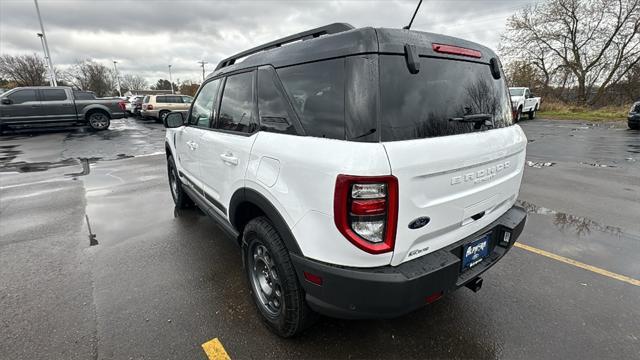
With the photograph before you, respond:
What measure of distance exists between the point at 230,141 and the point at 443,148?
1629 millimetres

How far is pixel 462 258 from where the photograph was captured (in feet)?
6.53

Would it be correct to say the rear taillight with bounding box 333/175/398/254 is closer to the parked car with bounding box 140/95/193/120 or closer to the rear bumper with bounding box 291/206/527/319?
the rear bumper with bounding box 291/206/527/319

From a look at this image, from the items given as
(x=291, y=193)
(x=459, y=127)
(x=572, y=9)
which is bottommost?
(x=291, y=193)

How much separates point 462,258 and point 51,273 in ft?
12.3

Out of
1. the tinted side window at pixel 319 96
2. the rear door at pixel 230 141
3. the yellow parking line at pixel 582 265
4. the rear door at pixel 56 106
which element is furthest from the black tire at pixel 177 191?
the rear door at pixel 56 106

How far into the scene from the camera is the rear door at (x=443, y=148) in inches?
64.4

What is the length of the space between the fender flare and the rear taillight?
395mm

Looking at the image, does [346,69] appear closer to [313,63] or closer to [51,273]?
[313,63]

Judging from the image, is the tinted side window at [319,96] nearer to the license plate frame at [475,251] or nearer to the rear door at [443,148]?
the rear door at [443,148]

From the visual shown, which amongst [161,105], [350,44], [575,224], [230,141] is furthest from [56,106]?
[575,224]

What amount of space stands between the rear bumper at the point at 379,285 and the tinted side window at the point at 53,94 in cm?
1646

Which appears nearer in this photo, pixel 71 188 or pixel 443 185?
pixel 443 185

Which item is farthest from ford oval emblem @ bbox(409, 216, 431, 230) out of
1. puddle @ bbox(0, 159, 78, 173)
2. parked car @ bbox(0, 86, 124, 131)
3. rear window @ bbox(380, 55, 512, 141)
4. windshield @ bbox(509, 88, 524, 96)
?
windshield @ bbox(509, 88, 524, 96)

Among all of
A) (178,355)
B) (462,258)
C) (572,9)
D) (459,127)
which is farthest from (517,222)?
(572,9)
